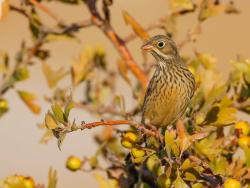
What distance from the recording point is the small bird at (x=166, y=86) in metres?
4.54

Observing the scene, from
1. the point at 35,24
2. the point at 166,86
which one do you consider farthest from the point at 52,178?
the point at 166,86

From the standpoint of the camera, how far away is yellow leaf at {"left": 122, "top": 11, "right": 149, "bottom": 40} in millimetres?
4305

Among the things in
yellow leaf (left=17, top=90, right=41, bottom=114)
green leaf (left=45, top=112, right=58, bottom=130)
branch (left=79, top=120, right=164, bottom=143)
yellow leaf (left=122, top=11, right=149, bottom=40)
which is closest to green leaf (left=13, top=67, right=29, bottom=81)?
yellow leaf (left=17, top=90, right=41, bottom=114)

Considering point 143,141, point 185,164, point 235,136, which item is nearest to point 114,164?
point 143,141

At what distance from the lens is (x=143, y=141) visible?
3939mm

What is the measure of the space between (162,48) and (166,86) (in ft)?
0.80

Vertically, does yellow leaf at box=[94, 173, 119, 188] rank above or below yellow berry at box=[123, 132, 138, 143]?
below

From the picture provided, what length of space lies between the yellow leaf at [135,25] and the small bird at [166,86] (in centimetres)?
38

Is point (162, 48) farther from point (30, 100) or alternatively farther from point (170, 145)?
point (170, 145)

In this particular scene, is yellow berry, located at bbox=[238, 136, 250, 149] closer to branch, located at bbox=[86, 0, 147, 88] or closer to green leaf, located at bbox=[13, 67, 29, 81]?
branch, located at bbox=[86, 0, 147, 88]

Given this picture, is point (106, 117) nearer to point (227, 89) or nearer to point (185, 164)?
point (227, 89)

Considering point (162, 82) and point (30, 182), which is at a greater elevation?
point (162, 82)

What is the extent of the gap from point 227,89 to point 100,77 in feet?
4.17

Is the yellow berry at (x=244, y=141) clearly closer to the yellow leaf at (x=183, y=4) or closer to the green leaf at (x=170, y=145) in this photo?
the green leaf at (x=170, y=145)
